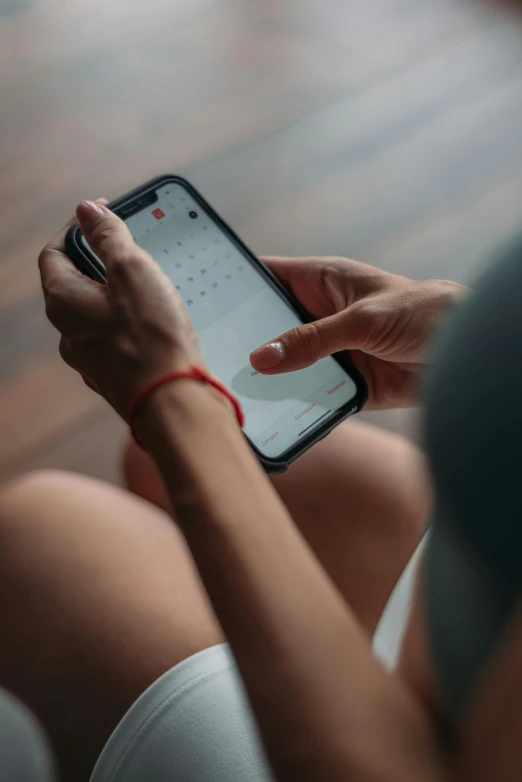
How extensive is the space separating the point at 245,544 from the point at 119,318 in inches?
6.5

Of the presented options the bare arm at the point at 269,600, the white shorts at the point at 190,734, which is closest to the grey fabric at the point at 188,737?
the white shorts at the point at 190,734

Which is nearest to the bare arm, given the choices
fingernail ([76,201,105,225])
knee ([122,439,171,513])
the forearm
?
the forearm

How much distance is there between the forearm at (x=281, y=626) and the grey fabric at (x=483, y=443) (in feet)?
0.18

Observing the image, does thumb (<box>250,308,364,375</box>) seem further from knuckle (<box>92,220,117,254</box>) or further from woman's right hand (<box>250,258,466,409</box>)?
knuckle (<box>92,220,117,254</box>)

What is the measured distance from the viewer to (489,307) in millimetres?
187

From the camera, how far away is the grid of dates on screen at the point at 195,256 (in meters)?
0.54

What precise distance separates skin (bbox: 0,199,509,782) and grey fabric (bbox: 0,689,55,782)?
0.05 ft

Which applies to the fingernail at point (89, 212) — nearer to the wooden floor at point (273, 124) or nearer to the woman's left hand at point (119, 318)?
the woman's left hand at point (119, 318)

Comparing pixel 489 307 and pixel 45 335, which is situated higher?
pixel 45 335

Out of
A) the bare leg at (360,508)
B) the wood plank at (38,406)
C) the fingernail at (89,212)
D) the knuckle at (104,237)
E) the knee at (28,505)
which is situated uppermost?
the fingernail at (89,212)

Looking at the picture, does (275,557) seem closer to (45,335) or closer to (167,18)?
(45,335)

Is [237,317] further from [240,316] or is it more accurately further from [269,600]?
[269,600]

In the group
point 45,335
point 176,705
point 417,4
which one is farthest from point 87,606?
point 417,4

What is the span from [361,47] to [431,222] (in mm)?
340
